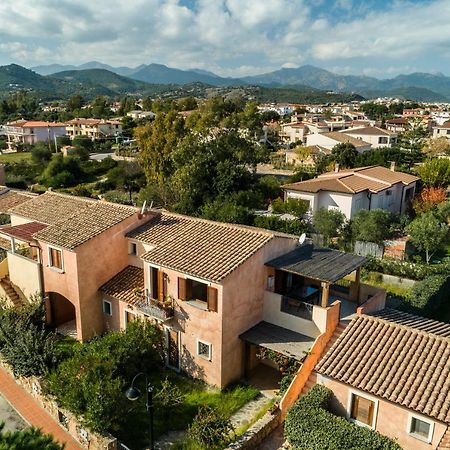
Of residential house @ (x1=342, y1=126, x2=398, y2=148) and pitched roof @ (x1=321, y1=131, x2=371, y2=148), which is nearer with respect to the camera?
pitched roof @ (x1=321, y1=131, x2=371, y2=148)

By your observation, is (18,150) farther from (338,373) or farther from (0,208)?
(338,373)

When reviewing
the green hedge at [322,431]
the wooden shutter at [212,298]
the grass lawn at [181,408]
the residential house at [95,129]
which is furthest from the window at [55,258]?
the residential house at [95,129]

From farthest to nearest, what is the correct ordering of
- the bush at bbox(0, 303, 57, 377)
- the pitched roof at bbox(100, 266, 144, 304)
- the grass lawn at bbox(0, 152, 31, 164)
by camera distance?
the grass lawn at bbox(0, 152, 31, 164)
the pitched roof at bbox(100, 266, 144, 304)
the bush at bbox(0, 303, 57, 377)

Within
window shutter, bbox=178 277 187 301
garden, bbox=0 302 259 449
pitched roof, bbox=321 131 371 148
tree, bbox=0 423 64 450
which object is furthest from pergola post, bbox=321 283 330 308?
pitched roof, bbox=321 131 371 148

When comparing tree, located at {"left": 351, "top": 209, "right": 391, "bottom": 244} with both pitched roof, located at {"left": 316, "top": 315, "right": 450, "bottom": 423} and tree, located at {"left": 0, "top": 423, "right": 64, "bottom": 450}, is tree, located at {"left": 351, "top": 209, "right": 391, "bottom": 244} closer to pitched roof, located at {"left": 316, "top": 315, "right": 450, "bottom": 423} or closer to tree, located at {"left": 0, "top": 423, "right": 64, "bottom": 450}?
pitched roof, located at {"left": 316, "top": 315, "right": 450, "bottom": 423}

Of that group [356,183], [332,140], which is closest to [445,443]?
[356,183]

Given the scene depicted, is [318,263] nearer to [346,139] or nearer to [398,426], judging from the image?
[398,426]

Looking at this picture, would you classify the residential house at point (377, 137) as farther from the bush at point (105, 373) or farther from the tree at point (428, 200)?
the bush at point (105, 373)

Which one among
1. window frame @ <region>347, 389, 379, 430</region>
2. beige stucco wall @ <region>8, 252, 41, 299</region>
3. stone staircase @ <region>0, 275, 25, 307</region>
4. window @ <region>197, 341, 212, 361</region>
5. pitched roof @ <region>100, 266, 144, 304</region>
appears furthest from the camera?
stone staircase @ <region>0, 275, 25, 307</region>
